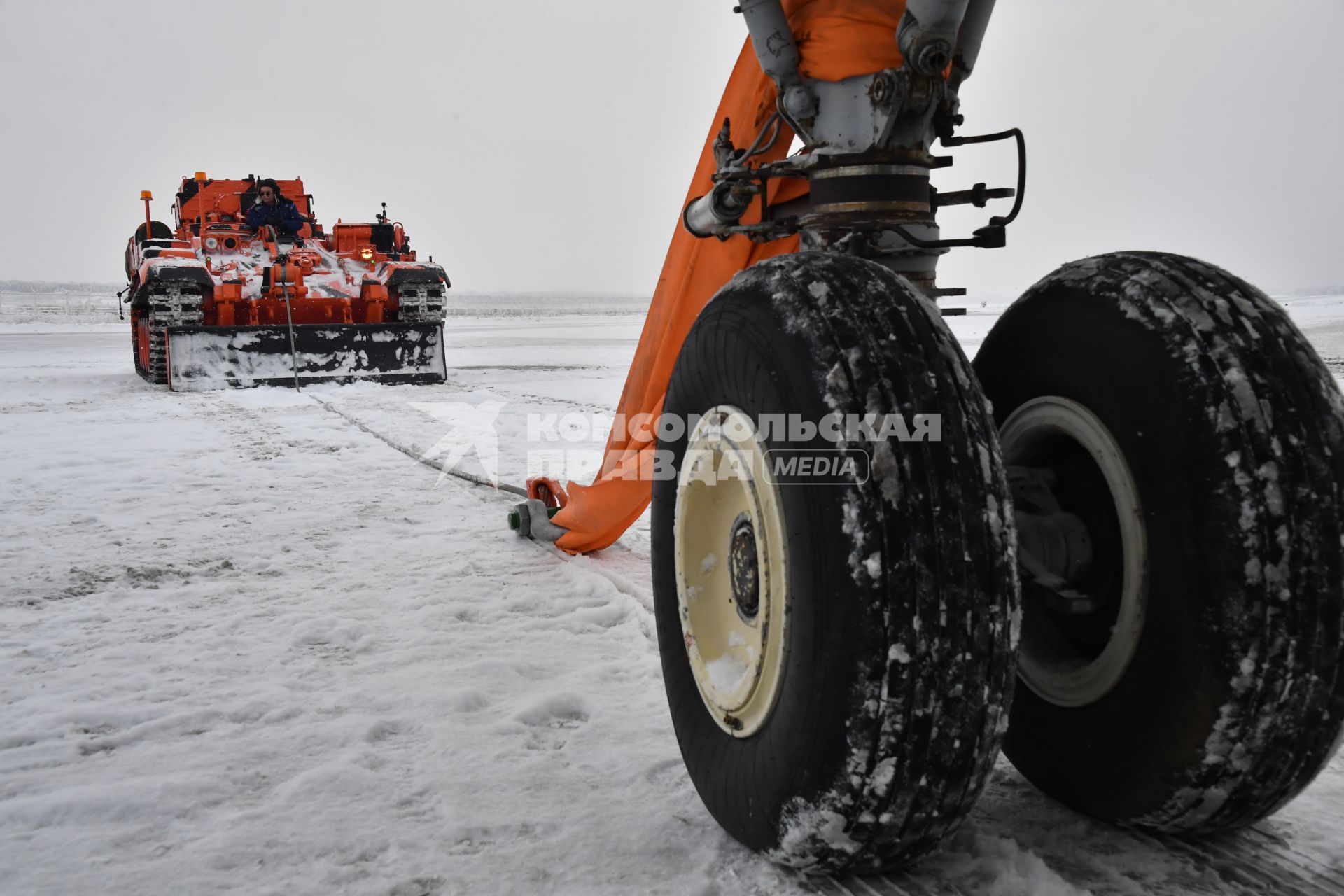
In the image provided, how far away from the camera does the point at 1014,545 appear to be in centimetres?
140

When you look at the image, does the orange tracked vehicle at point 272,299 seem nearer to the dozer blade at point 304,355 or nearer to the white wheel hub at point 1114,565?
the dozer blade at point 304,355

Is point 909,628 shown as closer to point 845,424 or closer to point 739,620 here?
point 845,424

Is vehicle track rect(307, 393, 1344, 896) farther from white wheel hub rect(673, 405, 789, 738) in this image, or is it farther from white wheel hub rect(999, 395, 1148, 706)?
white wheel hub rect(673, 405, 789, 738)

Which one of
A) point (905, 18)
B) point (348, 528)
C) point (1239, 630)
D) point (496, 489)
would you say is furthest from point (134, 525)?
point (1239, 630)

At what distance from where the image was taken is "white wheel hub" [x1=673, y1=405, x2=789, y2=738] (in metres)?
1.57

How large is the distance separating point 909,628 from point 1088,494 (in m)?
0.78

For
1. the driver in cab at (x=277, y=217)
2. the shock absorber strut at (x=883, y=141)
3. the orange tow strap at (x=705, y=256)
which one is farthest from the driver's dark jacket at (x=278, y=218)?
the shock absorber strut at (x=883, y=141)

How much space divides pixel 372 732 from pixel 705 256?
159 centimetres

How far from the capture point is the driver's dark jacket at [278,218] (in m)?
14.6

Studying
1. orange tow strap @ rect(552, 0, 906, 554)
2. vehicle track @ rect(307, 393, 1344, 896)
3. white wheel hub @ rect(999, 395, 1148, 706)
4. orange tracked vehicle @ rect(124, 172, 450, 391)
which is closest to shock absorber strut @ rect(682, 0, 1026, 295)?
orange tow strap @ rect(552, 0, 906, 554)

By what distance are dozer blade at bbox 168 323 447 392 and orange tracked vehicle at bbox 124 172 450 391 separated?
0.5 inches

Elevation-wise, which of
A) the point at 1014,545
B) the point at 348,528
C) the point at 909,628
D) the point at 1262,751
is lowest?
the point at 348,528

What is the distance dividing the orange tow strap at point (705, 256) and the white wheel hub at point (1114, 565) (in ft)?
2.51

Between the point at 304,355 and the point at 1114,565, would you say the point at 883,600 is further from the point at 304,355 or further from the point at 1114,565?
the point at 304,355
